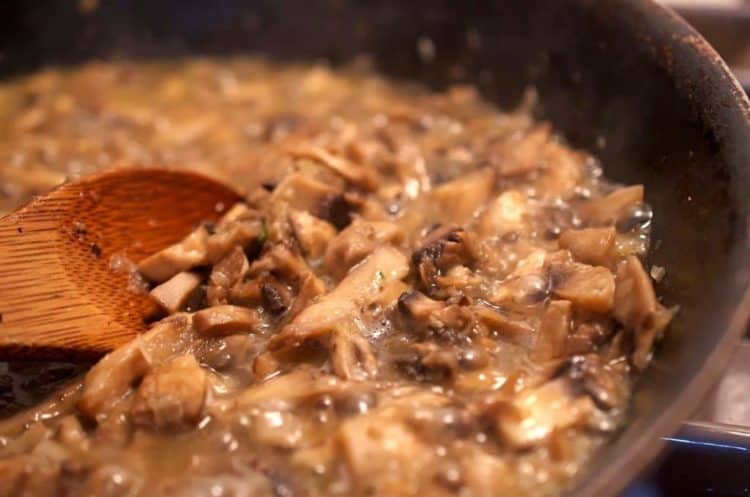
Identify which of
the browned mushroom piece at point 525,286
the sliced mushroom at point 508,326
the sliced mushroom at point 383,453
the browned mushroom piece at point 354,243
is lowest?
the sliced mushroom at point 383,453

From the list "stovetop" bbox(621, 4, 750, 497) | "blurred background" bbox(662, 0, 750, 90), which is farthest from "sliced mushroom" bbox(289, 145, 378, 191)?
"blurred background" bbox(662, 0, 750, 90)

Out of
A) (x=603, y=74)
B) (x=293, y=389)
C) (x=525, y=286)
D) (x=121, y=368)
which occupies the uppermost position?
(x=603, y=74)

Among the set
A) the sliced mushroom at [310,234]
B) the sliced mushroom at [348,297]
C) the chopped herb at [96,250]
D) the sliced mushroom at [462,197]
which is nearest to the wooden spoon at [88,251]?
the chopped herb at [96,250]

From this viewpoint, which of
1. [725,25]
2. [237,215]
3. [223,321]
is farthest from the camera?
[725,25]

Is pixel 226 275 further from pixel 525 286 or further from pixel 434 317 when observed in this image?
pixel 525 286

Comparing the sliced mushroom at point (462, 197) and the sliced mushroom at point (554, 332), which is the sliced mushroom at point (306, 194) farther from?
the sliced mushroom at point (554, 332)

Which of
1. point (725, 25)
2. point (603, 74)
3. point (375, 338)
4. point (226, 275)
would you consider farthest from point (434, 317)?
point (725, 25)

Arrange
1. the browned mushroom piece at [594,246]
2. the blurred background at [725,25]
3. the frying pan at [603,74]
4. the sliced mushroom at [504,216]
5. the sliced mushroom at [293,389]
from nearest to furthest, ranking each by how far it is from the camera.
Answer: the frying pan at [603,74]
the sliced mushroom at [293,389]
the browned mushroom piece at [594,246]
the sliced mushroom at [504,216]
the blurred background at [725,25]
